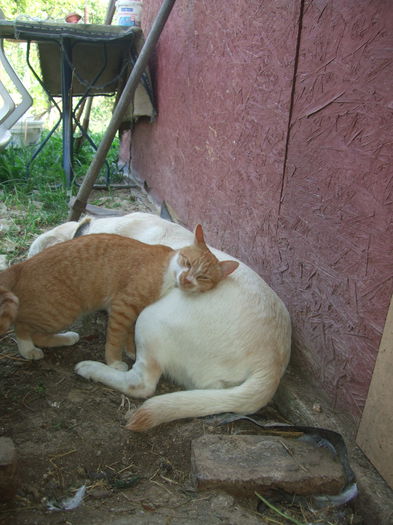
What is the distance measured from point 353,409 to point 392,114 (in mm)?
1201

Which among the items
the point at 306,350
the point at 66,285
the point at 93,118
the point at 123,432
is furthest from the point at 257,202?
the point at 93,118

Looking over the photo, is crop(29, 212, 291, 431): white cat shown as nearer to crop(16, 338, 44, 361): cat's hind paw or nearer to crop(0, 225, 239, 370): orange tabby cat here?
crop(0, 225, 239, 370): orange tabby cat

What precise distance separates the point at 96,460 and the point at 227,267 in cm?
108

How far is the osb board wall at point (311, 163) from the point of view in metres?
1.91

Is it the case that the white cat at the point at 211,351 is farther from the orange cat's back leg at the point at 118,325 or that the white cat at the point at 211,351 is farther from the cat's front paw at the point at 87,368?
the orange cat's back leg at the point at 118,325

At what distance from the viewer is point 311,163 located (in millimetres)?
2340

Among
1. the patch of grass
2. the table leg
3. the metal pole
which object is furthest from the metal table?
the metal pole

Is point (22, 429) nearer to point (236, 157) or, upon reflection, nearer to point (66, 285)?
point (66, 285)

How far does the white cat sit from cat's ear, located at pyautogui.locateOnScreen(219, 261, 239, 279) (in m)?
0.04

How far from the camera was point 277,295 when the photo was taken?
8.73 ft

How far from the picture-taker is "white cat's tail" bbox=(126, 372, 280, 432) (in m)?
2.04

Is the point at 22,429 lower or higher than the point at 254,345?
lower

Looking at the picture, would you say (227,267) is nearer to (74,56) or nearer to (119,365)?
(119,365)

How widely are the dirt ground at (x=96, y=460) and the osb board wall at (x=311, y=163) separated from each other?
0.62m
